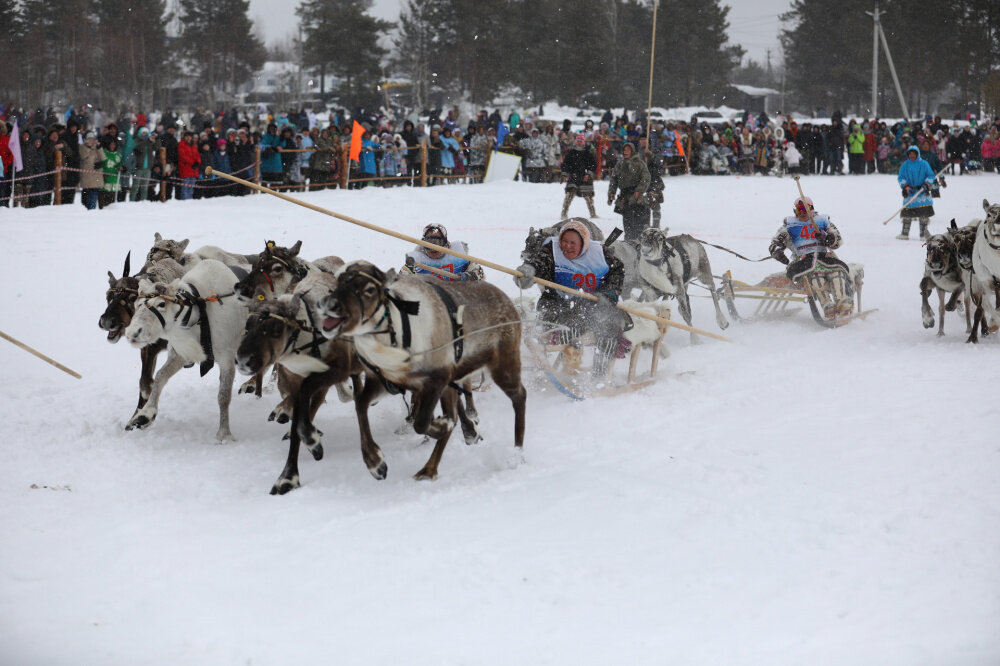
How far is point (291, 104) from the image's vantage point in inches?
1876

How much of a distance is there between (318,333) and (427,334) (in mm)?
741

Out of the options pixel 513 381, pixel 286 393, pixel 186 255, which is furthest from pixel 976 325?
pixel 186 255

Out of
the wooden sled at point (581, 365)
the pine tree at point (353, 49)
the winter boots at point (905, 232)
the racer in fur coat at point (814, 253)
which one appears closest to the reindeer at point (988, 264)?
the racer in fur coat at point (814, 253)

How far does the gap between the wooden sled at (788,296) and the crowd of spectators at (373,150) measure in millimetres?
5839

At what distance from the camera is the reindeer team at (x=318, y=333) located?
559 cm

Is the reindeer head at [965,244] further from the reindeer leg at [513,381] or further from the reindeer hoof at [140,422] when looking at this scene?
the reindeer hoof at [140,422]

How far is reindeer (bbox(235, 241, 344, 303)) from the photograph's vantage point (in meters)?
6.64

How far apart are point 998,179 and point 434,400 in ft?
79.5

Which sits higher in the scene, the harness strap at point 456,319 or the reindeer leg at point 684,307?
the harness strap at point 456,319

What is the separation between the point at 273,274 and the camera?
6781 millimetres

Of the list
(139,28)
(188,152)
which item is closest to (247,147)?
(188,152)

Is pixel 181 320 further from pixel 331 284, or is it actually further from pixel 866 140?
pixel 866 140

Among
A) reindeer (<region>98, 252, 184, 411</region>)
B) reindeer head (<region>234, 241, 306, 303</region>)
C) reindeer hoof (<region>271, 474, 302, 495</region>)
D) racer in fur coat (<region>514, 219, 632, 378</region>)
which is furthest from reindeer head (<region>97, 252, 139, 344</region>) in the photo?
racer in fur coat (<region>514, 219, 632, 378</region>)

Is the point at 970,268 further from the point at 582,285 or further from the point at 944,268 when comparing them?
the point at 582,285
